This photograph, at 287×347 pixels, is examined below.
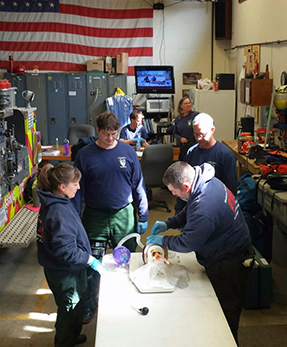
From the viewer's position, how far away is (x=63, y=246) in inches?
111

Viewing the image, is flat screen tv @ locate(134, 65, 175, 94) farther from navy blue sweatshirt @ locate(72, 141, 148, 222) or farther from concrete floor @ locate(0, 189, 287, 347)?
navy blue sweatshirt @ locate(72, 141, 148, 222)

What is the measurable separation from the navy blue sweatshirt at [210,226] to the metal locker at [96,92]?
24.9 ft

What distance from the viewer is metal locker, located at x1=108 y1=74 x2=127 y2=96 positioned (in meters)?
10.2

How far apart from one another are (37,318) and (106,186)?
4.35ft

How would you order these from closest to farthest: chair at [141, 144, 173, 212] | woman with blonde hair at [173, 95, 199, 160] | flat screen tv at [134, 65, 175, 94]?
chair at [141, 144, 173, 212], woman with blonde hair at [173, 95, 199, 160], flat screen tv at [134, 65, 175, 94]

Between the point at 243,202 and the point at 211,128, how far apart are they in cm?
111

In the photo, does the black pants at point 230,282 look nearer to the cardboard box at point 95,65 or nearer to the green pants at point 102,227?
the green pants at point 102,227

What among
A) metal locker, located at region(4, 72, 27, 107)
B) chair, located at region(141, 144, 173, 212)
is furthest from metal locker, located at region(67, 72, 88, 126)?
chair, located at region(141, 144, 173, 212)

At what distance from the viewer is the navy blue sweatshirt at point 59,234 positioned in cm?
280

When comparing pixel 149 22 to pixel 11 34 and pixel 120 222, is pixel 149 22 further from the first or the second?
pixel 120 222

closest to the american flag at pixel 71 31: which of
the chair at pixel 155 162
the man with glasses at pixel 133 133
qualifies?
the man with glasses at pixel 133 133

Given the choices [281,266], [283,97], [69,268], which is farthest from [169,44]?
[69,268]

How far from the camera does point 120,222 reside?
3736 mm

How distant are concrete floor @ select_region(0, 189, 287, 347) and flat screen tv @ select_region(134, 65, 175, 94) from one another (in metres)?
5.28
